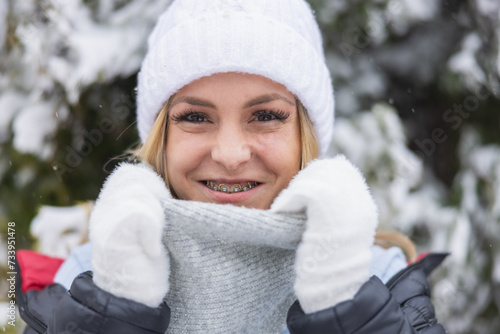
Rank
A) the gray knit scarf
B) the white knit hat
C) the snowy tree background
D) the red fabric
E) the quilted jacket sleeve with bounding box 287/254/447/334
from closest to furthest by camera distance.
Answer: the quilted jacket sleeve with bounding box 287/254/447/334 < the gray knit scarf < the white knit hat < the red fabric < the snowy tree background

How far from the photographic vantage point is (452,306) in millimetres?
2293

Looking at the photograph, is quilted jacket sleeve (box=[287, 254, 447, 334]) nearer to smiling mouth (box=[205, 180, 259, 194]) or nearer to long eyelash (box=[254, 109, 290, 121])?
smiling mouth (box=[205, 180, 259, 194])

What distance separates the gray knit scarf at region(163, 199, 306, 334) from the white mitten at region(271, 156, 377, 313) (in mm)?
70

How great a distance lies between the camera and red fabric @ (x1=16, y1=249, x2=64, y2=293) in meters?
1.65

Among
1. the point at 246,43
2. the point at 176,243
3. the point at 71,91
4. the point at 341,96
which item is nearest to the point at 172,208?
the point at 176,243

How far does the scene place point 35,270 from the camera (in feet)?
5.52

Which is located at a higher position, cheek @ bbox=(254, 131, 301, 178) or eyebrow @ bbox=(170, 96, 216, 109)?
eyebrow @ bbox=(170, 96, 216, 109)

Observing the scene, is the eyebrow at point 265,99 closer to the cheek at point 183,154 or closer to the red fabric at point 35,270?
the cheek at point 183,154

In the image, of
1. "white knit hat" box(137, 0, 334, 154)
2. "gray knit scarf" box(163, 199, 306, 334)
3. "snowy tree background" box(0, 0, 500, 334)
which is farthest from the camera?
"snowy tree background" box(0, 0, 500, 334)

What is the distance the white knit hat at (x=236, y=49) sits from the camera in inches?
52.7

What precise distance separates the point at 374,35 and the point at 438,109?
562 millimetres

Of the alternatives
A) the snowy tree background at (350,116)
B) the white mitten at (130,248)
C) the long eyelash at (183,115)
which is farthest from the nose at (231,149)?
the snowy tree background at (350,116)

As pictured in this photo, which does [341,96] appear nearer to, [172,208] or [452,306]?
[452,306]

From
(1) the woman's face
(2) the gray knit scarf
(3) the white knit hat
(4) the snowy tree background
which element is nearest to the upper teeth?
(1) the woman's face
